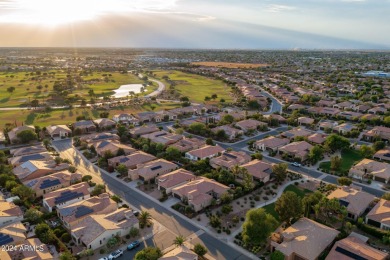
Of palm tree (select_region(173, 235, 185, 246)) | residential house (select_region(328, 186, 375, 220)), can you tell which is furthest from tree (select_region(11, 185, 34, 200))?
residential house (select_region(328, 186, 375, 220))

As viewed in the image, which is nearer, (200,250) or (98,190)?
(200,250)

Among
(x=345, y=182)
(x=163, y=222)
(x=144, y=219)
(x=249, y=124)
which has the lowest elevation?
(x=163, y=222)

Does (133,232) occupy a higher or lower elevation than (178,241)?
lower

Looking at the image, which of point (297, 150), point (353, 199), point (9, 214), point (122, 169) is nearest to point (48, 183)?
point (9, 214)

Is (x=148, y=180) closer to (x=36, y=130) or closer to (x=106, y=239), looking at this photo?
(x=106, y=239)

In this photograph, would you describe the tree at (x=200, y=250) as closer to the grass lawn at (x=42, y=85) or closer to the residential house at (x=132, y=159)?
the residential house at (x=132, y=159)

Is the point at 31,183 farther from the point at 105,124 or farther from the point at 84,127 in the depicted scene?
the point at 105,124

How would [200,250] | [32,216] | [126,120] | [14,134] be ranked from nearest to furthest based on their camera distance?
[200,250] → [32,216] → [14,134] → [126,120]

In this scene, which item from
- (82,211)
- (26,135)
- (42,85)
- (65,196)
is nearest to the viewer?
(82,211)
